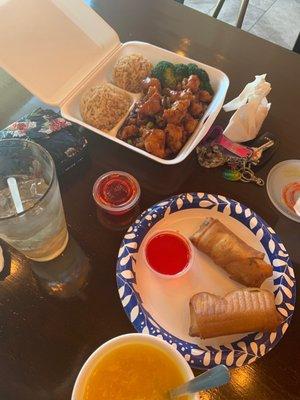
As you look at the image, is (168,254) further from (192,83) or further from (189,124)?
(192,83)

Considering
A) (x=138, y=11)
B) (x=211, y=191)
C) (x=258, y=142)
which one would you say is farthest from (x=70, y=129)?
(x=138, y=11)

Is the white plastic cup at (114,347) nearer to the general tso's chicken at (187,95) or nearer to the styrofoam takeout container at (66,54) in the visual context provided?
the styrofoam takeout container at (66,54)

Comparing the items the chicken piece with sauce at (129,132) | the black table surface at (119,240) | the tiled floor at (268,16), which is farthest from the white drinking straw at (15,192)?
the tiled floor at (268,16)

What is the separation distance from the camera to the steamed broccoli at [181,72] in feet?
4.11

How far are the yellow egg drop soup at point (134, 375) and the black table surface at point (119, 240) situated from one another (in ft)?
0.61

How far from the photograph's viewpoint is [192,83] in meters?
1.19

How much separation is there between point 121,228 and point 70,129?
0.34 metres

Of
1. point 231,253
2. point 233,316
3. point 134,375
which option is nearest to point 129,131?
point 231,253

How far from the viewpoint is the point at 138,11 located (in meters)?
1.54

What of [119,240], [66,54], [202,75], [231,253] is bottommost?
[119,240]

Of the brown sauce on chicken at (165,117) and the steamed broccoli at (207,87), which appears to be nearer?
the brown sauce on chicken at (165,117)

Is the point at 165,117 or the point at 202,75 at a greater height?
the point at 202,75

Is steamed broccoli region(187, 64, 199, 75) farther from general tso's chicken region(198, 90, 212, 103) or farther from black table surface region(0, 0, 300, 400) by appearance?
black table surface region(0, 0, 300, 400)

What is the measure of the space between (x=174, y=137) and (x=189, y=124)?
0.27 ft
